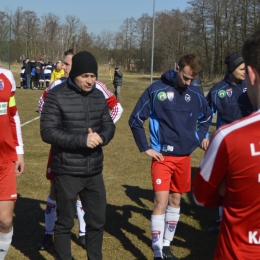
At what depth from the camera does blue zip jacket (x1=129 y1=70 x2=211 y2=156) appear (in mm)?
5023

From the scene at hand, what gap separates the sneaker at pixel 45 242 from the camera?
5398 mm

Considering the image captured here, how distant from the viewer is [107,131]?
4398 mm

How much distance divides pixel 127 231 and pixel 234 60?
8.17 feet

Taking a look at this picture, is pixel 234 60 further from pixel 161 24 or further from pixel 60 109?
pixel 161 24

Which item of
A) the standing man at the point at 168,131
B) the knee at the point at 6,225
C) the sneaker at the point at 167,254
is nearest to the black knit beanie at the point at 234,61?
the standing man at the point at 168,131

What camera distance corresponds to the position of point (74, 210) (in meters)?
4.34

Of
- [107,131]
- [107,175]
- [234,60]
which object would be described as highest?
[234,60]

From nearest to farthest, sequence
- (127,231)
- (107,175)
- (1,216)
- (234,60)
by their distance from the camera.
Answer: (1,216) < (234,60) < (127,231) < (107,175)

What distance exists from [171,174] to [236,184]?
3.12 m

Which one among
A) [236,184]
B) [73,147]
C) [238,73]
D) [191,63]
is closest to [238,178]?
[236,184]

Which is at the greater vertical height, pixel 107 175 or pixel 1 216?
pixel 1 216

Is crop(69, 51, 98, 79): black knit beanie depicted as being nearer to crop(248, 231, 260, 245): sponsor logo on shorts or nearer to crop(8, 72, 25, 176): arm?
crop(8, 72, 25, 176): arm

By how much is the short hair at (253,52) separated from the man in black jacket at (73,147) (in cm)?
231

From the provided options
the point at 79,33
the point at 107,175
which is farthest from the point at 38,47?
the point at 107,175
